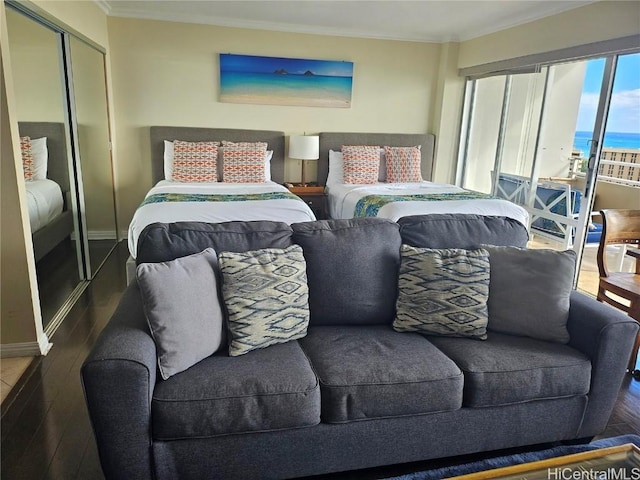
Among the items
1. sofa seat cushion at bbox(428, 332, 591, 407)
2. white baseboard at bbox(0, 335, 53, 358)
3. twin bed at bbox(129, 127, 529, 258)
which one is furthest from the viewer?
twin bed at bbox(129, 127, 529, 258)

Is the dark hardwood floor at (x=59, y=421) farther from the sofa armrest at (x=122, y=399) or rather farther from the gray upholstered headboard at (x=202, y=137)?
the gray upholstered headboard at (x=202, y=137)

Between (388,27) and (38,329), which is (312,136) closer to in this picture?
(388,27)

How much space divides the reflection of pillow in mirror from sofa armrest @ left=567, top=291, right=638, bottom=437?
2.87m

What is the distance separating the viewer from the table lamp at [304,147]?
15.9 ft

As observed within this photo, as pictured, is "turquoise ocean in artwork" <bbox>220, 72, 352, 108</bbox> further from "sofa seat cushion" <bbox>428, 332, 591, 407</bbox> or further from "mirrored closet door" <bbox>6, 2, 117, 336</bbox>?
"sofa seat cushion" <bbox>428, 332, 591, 407</bbox>

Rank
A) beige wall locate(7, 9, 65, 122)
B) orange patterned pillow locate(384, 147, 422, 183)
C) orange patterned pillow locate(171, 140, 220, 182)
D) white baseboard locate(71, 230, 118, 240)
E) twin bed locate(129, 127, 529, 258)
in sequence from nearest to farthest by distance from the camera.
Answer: beige wall locate(7, 9, 65, 122), twin bed locate(129, 127, 529, 258), white baseboard locate(71, 230, 118, 240), orange patterned pillow locate(171, 140, 220, 182), orange patterned pillow locate(384, 147, 422, 183)

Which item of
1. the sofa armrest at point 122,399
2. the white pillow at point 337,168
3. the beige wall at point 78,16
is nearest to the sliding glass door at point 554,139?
the white pillow at point 337,168

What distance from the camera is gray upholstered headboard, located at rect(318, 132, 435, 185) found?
5.20 meters

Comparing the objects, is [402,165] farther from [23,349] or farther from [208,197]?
[23,349]

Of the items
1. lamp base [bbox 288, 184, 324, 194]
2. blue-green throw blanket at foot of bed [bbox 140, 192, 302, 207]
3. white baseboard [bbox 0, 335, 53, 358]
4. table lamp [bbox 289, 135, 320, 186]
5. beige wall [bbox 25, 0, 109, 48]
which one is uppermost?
beige wall [bbox 25, 0, 109, 48]

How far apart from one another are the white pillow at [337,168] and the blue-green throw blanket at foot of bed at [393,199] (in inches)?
39.0

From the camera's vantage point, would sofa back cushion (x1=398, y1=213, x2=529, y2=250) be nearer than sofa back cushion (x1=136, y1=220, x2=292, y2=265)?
No

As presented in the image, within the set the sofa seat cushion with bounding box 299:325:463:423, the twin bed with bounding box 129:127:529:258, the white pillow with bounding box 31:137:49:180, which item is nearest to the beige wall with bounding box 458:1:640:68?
the twin bed with bounding box 129:127:529:258

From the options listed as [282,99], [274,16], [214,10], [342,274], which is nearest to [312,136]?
[282,99]
